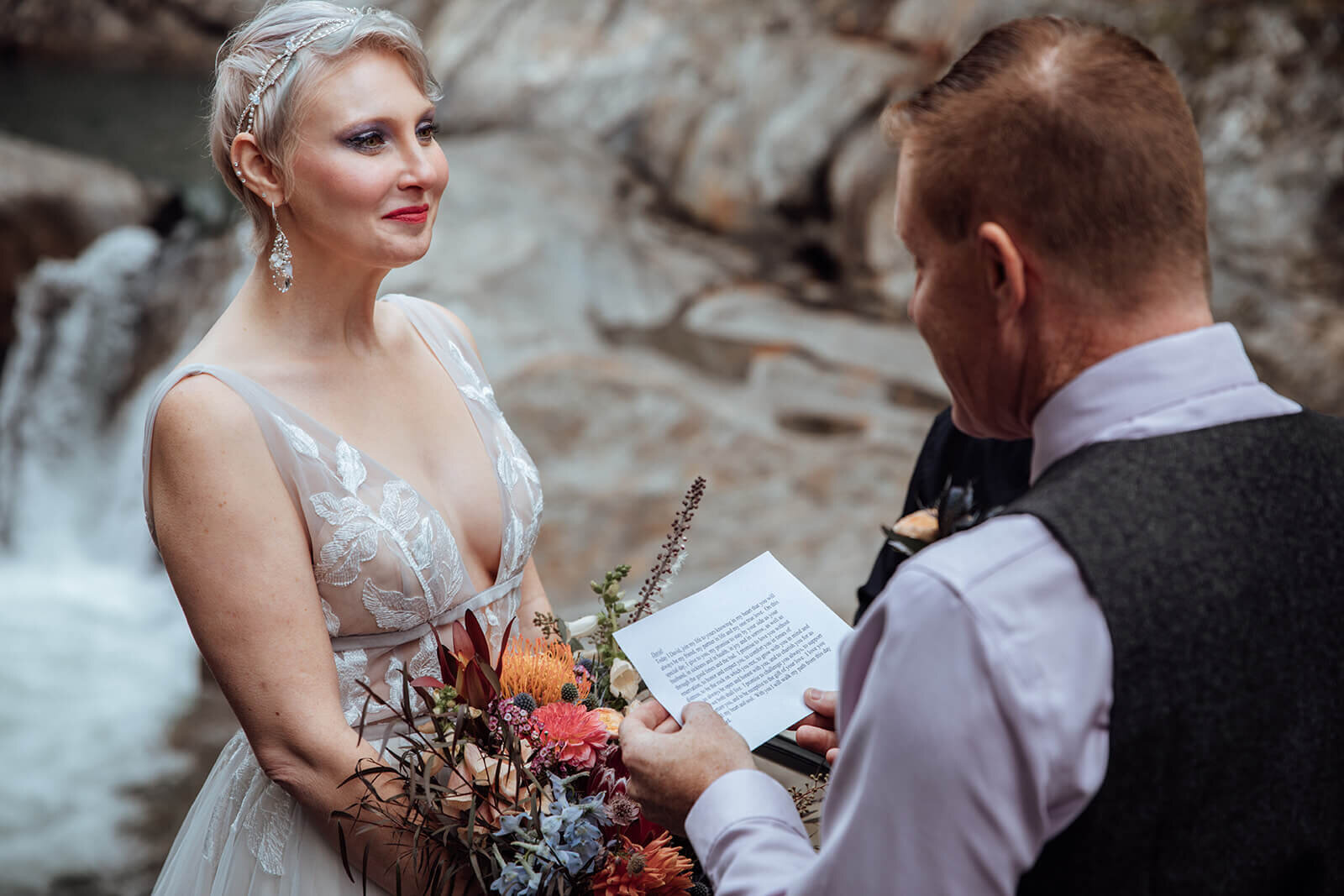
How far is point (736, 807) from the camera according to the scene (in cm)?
124

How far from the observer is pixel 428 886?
5.41ft

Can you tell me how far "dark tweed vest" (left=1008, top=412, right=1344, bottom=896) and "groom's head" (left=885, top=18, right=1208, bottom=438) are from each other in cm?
13

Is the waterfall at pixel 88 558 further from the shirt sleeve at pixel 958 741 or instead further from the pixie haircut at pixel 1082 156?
the pixie haircut at pixel 1082 156

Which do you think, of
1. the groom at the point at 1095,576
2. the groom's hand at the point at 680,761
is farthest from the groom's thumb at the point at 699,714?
the groom at the point at 1095,576

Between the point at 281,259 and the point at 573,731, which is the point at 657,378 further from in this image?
the point at 573,731

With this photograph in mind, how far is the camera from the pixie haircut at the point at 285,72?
5.99ft

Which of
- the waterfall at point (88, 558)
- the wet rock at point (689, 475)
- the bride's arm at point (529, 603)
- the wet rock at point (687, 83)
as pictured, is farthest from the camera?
the wet rock at point (687, 83)

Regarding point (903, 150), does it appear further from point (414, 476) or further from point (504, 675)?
point (414, 476)

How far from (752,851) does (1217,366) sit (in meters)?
0.69

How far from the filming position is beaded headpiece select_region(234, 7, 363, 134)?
6.01 feet

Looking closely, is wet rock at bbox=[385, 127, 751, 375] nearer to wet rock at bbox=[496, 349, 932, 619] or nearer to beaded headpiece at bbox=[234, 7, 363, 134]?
wet rock at bbox=[496, 349, 932, 619]

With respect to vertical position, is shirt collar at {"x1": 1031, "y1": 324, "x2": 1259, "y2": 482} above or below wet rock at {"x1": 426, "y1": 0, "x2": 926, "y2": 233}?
below

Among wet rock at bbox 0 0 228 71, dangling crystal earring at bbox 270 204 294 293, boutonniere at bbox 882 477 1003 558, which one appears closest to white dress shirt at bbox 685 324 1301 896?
boutonniere at bbox 882 477 1003 558

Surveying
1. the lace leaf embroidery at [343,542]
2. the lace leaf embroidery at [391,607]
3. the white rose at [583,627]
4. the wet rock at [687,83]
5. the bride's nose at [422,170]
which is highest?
the wet rock at [687,83]
